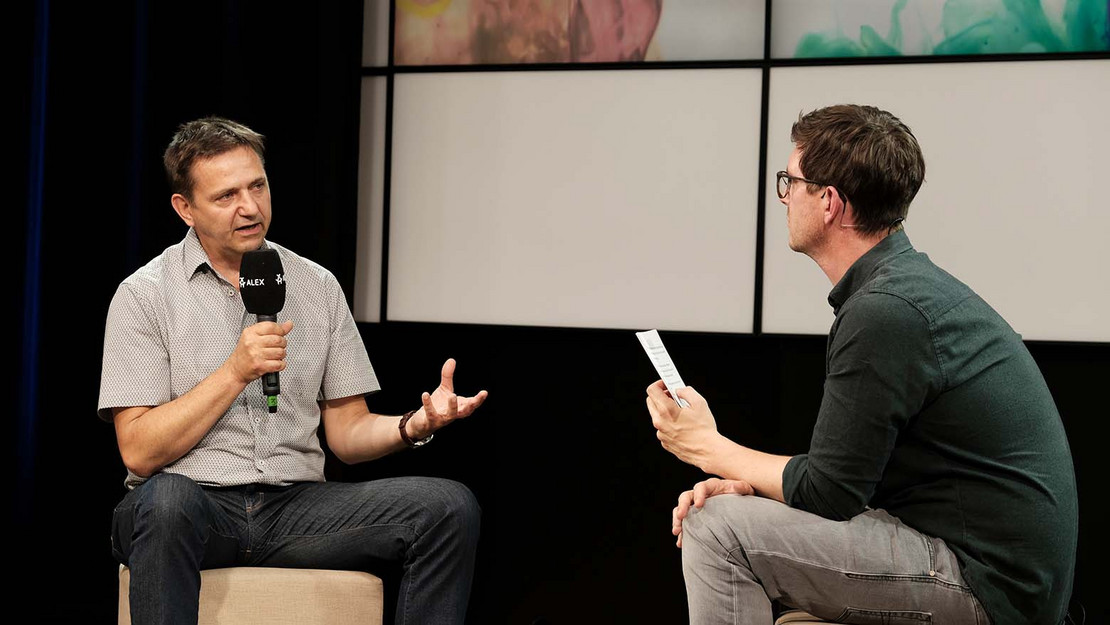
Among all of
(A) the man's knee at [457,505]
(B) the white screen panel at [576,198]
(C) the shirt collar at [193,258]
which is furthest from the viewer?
(B) the white screen panel at [576,198]

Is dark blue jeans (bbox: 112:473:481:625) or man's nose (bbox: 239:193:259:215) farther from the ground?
man's nose (bbox: 239:193:259:215)

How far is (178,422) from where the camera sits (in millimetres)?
2270

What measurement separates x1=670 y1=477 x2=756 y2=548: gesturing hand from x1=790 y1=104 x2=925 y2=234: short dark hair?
1.76 feet

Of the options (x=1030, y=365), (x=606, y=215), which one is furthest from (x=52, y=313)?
(x=1030, y=365)

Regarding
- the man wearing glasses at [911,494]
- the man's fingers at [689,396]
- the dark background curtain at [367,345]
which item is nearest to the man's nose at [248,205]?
the dark background curtain at [367,345]

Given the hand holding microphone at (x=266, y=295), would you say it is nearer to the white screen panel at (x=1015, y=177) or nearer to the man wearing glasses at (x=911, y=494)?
the man wearing glasses at (x=911, y=494)

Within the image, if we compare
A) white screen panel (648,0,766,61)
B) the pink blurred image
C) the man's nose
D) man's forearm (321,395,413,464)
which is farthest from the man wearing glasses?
the pink blurred image

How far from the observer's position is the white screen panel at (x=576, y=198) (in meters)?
3.41

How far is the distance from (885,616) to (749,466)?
0.34m

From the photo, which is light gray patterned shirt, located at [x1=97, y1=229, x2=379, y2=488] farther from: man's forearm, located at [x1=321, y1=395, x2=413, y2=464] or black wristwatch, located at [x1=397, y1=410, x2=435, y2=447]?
black wristwatch, located at [x1=397, y1=410, x2=435, y2=447]

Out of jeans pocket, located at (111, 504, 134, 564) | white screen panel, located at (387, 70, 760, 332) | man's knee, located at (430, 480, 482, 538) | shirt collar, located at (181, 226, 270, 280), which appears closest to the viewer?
jeans pocket, located at (111, 504, 134, 564)

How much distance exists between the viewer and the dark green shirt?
68.6 inches

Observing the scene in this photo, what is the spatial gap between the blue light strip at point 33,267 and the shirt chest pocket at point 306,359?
1046 millimetres

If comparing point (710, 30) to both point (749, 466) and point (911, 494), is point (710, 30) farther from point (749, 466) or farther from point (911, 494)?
point (911, 494)
